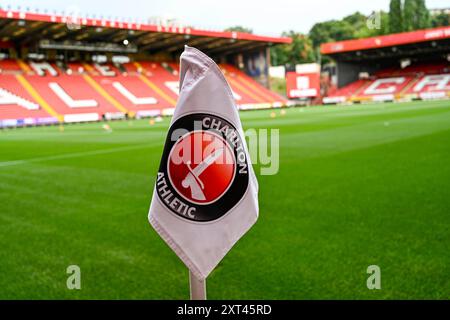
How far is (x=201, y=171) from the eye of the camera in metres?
1.54

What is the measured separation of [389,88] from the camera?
45938 mm

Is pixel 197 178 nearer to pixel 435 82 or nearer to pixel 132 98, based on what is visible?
pixel 132 98

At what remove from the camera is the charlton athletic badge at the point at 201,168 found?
1.55 meters

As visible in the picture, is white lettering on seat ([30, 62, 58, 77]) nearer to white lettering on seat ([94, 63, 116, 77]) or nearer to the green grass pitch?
white lettering on seat ([94, 63, 116, 77])

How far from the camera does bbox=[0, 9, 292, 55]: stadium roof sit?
31047 millimetres

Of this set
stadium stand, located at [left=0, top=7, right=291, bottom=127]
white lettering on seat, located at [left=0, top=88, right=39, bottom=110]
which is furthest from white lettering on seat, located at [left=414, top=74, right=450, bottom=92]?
white lettering on seat, located at [left=0, top=88, right=39, bottom=110]

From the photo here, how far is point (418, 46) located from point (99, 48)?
30.9m

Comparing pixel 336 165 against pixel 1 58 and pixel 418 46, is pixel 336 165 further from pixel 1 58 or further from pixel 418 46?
pixel 418 46

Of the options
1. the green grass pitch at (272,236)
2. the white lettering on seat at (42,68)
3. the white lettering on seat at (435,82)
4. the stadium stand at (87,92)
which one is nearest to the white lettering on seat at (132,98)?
the stadium stand at (87,92)

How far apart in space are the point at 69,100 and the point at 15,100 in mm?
3772

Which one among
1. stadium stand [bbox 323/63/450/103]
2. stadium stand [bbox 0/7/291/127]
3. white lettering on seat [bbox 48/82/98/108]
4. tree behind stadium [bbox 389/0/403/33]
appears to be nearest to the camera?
stadium stand [bbox 0/7/291/127]

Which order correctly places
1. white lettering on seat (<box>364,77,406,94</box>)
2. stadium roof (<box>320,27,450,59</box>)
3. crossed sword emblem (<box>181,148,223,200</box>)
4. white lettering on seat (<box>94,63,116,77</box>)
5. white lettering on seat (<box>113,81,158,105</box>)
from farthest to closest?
white lettering on seat (<box>364,77,406,94</box>) < stadium roof (<box>320,27,450,59</box>) < white lettering on seat (<box>94,63,116,77</box>) < white lettering on seat (<box>113,81,158,105</box>) < crossed sword emblem (<box>181,148,223,200</box>)

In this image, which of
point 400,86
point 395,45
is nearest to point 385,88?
point 400,86

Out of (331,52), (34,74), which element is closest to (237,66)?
(331,52)
